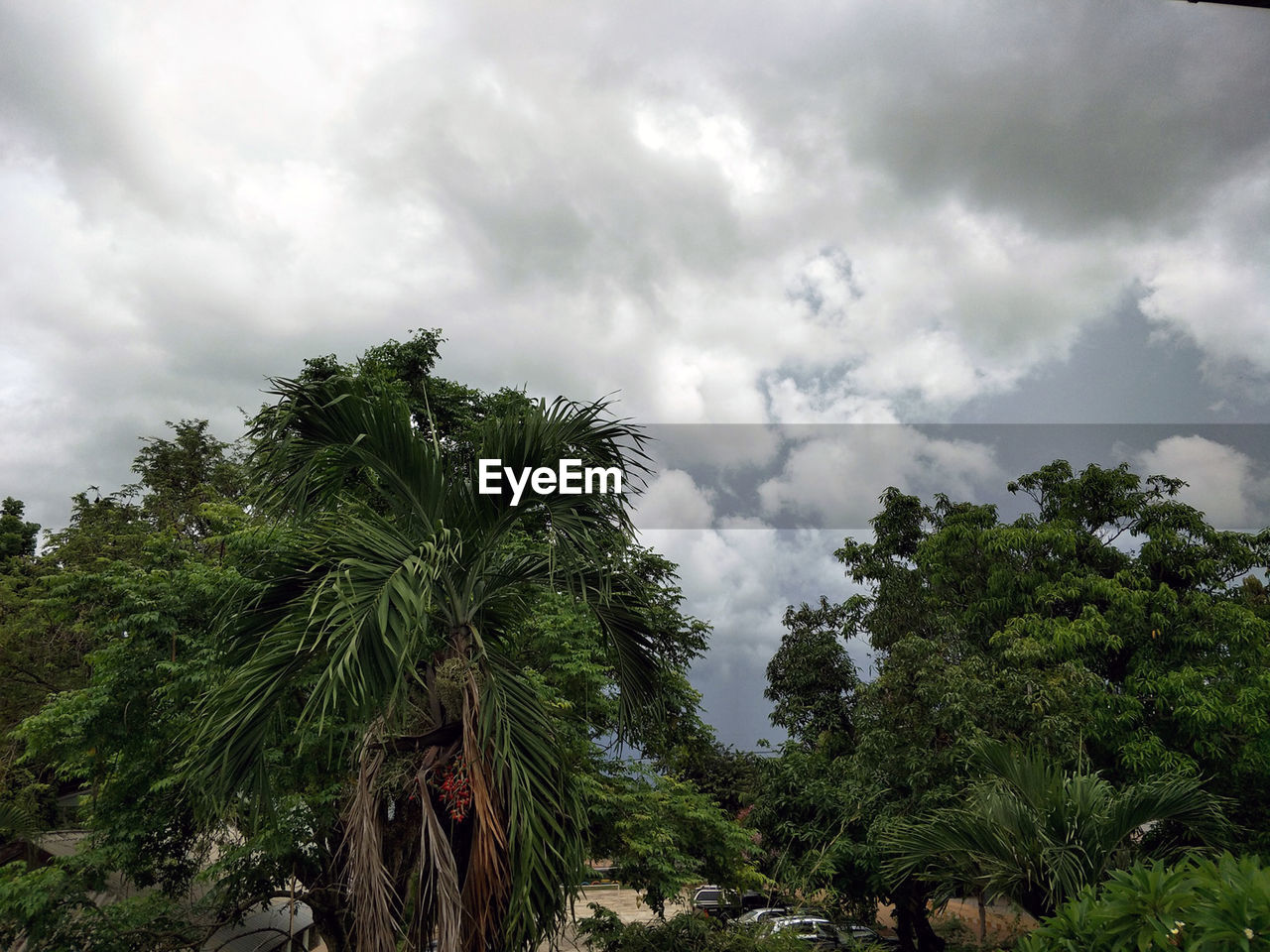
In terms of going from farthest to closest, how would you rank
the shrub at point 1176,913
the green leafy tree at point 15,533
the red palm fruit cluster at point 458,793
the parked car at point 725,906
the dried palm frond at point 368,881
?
1. the green leafy tree at point 15,533
2. the parked car at point 725,906
3. the red palm fruit cluster at point 458,793
4. the dried palm frond at point 368,881
5. the shrub at point 1176,913

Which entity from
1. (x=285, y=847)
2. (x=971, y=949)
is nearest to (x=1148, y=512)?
(x=971, y=949)

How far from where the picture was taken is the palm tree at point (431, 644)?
9.77 ft

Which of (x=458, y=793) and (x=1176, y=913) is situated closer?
(x=1176, y=913)

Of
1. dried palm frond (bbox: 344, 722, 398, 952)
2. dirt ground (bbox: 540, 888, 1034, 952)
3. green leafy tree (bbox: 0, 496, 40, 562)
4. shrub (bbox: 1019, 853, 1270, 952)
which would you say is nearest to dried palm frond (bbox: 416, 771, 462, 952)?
dried palm frond (bbox: 344, 722, 398, 952)

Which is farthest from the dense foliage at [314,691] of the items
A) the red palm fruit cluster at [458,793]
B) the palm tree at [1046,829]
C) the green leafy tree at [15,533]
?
the green leafy tree at [15,533]

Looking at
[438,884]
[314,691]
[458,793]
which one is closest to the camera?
[314,691]

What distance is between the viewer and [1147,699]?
9938 mm

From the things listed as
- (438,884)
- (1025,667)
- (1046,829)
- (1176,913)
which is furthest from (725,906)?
(1176,913)

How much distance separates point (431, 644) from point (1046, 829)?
3.30 m

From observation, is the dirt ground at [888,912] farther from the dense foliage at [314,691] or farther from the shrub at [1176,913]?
the shrub at [1176,913]

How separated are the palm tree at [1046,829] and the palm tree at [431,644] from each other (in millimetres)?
1900

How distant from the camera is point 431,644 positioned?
3.81 meters

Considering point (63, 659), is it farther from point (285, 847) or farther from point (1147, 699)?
point (1147, 699)

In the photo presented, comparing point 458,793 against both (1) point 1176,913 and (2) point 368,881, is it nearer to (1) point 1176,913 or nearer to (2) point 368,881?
(2) point 368,881
